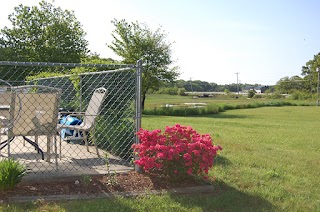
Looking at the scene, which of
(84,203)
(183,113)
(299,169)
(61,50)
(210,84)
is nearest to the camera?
(84,203)

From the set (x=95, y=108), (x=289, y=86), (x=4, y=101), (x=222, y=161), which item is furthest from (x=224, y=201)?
(x=289, y=86)

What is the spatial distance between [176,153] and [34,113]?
71.5 inches

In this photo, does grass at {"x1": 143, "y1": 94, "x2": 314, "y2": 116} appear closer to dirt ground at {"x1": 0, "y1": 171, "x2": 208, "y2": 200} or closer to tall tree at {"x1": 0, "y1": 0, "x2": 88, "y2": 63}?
tall tree at {"x1": 0, "y1": 0, "x2": 88, "y2": 63}

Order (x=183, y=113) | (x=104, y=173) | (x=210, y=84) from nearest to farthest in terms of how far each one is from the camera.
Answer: (x=104, y=173) → (x=183, y=113) → (x=210, y=84)

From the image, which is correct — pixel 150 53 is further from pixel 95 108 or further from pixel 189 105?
pixel 95 108

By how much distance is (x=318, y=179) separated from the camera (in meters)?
5.46

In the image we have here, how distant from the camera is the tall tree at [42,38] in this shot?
2941 centimetres

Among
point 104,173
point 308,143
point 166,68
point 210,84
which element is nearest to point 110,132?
point 104,173

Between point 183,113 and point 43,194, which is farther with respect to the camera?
point 183,113

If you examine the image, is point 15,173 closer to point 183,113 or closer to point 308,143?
point 308,143

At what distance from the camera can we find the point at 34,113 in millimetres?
4676

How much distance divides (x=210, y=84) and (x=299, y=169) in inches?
1088

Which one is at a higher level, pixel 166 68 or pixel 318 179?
pixel 166 68

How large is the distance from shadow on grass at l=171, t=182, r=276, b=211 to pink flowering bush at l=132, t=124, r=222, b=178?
0.97ft
